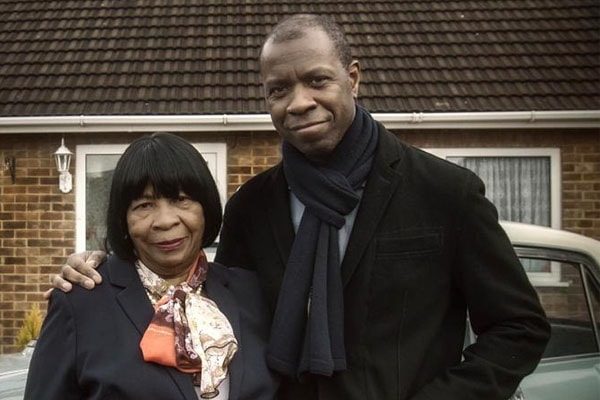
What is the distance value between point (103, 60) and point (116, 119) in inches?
45.4

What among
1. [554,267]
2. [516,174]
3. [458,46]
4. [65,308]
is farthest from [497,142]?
[65,308]

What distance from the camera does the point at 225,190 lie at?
7496 millimetres

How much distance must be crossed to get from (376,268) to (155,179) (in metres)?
0.61

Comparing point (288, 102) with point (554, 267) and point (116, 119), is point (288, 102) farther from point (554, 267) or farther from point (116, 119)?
point (116, 119)

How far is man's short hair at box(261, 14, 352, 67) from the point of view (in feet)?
6.31

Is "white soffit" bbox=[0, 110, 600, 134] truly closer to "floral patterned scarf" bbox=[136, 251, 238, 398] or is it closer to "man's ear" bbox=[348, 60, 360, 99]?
"man's ear" bbox=[348, 60, 360, 99]

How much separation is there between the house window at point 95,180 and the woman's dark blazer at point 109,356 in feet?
18.1

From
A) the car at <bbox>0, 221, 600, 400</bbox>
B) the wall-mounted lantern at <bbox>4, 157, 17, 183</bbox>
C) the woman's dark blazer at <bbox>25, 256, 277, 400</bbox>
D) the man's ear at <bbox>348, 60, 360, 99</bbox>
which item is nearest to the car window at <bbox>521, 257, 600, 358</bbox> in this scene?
the car at <bbox>0, 221, 600, 400</bbox>

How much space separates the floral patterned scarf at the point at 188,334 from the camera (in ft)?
5.95

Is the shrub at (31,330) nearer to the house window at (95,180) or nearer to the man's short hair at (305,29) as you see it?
the house window at (95,180)

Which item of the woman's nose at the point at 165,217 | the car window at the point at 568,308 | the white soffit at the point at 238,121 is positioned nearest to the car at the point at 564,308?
the car window at the point at 568,308

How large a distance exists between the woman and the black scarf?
0.38 feet

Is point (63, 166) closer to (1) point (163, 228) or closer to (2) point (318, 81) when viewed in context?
(1) point (163, 228)

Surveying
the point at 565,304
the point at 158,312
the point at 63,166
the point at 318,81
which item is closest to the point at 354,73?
the point at 318,81
